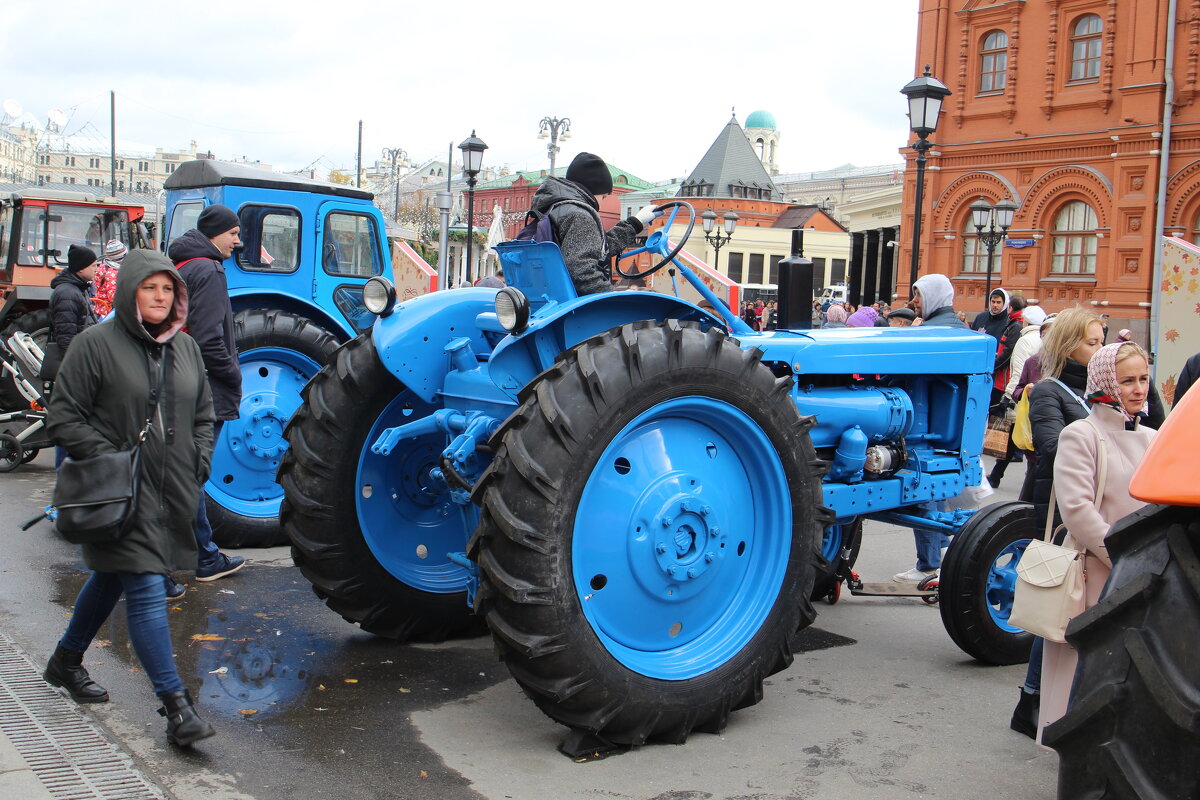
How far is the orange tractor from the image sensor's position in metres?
13.8

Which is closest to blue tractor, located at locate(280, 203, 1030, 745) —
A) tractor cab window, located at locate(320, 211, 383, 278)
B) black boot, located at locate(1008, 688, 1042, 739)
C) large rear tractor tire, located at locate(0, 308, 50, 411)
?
black boot, located at locate(1008, 688, 1042, 739)

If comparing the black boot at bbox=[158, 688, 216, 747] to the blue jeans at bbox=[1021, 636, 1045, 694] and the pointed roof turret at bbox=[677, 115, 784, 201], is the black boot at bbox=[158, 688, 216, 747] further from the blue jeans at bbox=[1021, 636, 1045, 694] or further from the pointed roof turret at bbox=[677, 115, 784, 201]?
the pointed roof turret at bbox=[677, 115, 784, 201]

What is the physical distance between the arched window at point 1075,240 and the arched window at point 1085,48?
364 cm

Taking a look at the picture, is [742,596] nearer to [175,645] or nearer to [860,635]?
[860,635]

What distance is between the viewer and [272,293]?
8.16m

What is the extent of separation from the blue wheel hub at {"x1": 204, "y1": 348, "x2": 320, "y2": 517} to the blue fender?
3.48 metres

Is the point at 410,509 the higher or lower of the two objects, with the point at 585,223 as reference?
lower

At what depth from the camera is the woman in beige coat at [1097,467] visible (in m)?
3.76

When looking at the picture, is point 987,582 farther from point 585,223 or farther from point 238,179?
point 238,179

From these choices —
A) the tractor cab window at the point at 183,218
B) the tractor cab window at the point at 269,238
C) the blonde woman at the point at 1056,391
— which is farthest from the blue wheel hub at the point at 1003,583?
the tractor cab window at the point at 183,218

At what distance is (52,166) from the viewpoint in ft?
443

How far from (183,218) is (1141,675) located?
27.9 ft

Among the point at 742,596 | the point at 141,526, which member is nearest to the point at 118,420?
the point at 141,526

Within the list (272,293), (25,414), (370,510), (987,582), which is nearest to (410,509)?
(370,510)
